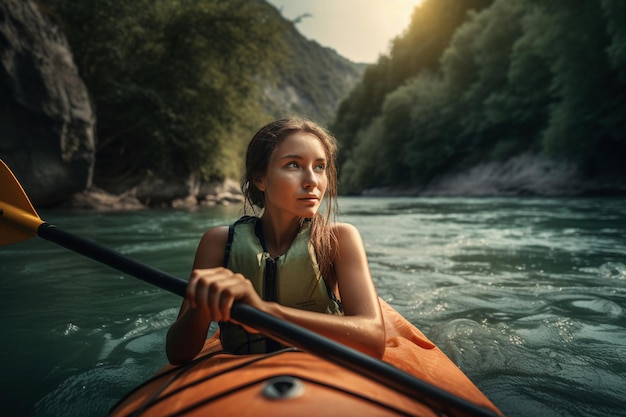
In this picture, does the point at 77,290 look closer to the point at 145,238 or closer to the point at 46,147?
the point at 145,238

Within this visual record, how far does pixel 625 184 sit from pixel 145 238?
17.6 m

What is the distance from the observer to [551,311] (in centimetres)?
274

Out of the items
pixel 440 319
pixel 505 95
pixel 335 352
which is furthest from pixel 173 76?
pixel 505 95

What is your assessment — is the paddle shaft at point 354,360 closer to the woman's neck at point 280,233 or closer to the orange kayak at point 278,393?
the orange kayak at point 278,393

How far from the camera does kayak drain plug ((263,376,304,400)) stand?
33.1 inches

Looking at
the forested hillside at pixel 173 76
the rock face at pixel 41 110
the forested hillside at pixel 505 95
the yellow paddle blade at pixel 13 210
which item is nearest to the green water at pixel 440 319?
the yellow paddle blade at pixel 13 210

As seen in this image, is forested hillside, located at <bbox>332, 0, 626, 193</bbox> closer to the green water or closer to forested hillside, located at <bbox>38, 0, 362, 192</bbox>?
forested hillside, located at <bbox>38, 0, 362, 192</bbox>

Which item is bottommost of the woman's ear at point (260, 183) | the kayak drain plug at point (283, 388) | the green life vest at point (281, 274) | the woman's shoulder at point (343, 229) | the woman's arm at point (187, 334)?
the woman's arm at point (187, 334)

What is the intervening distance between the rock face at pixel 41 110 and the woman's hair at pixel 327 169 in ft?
28.2

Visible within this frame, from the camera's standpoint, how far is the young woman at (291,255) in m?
1.33

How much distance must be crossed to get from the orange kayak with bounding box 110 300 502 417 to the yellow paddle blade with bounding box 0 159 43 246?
1132 millimetres

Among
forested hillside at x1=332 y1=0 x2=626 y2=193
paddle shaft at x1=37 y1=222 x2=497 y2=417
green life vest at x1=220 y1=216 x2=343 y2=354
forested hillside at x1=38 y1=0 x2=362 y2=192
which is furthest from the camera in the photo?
forested hillside at x1=332 y1=0 x2=626 y2=193

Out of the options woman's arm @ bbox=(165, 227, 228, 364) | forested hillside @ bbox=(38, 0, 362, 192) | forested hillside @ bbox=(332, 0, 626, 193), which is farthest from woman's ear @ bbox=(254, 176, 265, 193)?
forested hillside @ bbox=(332, 0, 626, 193)

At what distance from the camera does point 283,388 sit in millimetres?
867
